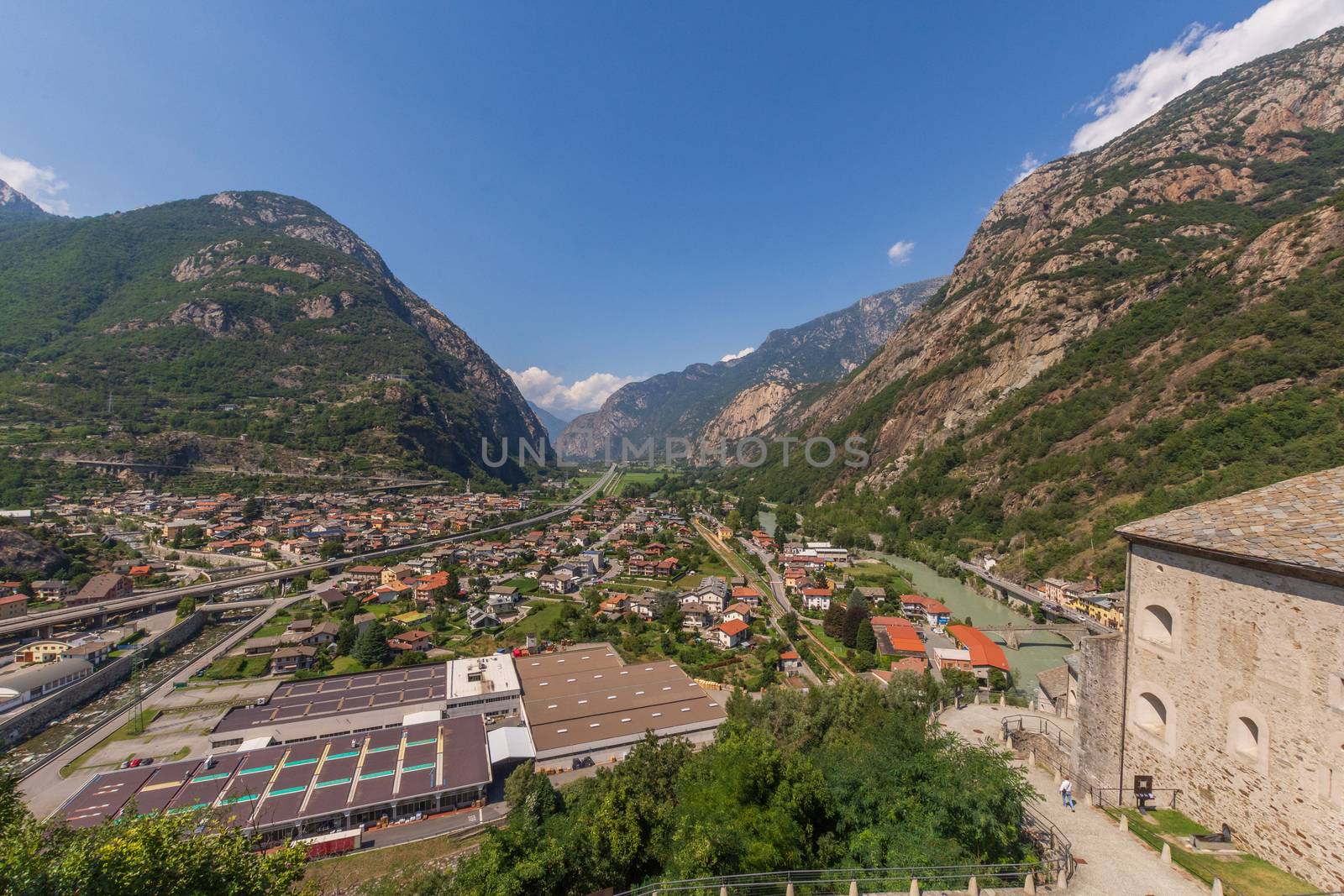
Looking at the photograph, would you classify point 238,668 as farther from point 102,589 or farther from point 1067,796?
point 1067,796

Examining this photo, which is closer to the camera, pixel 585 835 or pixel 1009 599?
pixel 585 835

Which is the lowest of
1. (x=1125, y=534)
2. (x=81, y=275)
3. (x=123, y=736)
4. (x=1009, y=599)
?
(x=123, y=736)

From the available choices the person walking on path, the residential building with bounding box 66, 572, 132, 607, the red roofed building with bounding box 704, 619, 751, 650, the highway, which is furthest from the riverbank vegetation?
the residential building with bounding box 66, 572, 132, 607

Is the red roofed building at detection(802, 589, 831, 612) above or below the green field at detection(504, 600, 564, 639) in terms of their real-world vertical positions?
above

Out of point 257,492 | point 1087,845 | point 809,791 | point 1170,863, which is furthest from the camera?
point 257,492

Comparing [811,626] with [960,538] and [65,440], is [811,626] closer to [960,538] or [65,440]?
[960,538]

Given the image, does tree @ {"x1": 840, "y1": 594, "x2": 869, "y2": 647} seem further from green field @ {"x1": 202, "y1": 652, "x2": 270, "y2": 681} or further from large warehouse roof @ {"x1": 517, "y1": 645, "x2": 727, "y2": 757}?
green field @ {"x1": 202, "y1": 652, "x2": 270, "y2": 681}

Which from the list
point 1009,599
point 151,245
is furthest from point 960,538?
point 151,245
